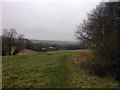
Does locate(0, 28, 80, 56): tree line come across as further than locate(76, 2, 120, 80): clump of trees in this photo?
Yes

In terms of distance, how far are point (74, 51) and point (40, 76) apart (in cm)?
2511

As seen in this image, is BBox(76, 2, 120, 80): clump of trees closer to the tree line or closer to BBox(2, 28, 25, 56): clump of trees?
the tree line

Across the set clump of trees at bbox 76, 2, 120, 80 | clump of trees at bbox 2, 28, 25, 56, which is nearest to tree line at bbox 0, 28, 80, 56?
clump of trees at bbox 2, 28, 25, 56

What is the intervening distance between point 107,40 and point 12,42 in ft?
135

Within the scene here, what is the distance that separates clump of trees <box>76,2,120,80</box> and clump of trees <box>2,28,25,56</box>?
3128cm

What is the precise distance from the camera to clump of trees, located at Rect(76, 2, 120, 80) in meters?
18.5

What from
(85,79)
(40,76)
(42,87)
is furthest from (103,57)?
(42,87)

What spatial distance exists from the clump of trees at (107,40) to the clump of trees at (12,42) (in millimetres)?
31279

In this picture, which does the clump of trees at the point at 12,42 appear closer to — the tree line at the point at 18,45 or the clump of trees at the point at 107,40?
the tree line at the point at 18,45

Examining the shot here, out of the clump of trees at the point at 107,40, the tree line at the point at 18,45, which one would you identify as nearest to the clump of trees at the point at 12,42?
the tree line at the point at 18,45

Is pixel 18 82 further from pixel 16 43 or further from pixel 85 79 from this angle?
pixel 16 43

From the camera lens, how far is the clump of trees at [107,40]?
18531mm

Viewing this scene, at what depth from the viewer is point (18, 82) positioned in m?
14.9

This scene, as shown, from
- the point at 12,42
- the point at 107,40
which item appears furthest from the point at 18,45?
the point at 107,40
